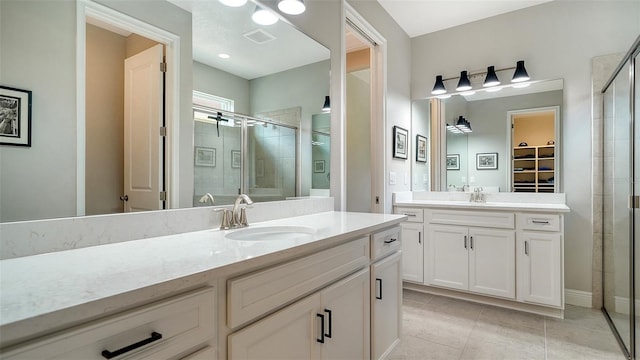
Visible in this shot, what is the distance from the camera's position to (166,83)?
1333 mm

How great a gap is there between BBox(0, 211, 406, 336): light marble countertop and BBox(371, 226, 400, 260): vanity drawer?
15.0 inches

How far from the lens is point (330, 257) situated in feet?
4.23

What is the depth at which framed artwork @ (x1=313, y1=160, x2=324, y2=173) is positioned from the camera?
2264 millimetres

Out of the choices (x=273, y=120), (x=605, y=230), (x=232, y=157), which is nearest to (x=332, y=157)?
(x=273, y=120)

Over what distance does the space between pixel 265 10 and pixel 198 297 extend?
1.61 m

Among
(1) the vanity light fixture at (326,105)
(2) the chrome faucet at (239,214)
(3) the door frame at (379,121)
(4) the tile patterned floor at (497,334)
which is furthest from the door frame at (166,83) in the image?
(3) the door frame at (379,121)

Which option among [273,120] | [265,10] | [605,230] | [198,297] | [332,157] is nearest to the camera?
[198,297]

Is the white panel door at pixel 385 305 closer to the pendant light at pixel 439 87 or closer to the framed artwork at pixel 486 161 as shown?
the framed artwork at pixel 486 161

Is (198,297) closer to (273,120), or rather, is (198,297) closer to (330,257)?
(330,257)

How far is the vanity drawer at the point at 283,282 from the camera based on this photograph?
35.3 inches

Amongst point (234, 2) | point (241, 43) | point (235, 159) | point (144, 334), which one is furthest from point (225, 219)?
point (234, 2)

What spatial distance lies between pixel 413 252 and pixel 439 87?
1.81m

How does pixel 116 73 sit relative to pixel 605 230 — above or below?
above

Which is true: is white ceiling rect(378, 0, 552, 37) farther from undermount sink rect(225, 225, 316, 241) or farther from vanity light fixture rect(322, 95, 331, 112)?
undermount sink rect(225, 225, 316, 241)
